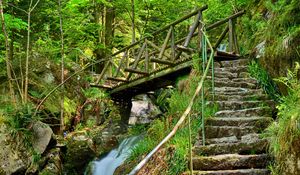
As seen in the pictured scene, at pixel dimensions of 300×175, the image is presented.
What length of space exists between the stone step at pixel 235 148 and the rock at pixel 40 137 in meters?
3.87

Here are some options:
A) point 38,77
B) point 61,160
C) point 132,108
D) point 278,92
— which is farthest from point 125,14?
point 278,92

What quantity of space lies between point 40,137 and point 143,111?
6.47 meters

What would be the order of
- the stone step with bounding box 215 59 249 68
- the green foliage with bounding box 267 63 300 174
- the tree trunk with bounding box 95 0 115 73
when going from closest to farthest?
the green foliage with bounding box 267 63 300 174, the stone step with bounding box 215 59 249 68, the tree trunk with bounding box 95 0 115 73

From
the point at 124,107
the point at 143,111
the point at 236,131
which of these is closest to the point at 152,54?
the point at 124,107

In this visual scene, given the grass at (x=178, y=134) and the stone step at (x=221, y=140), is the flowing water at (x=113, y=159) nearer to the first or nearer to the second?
the grass at (x=178, y=134)

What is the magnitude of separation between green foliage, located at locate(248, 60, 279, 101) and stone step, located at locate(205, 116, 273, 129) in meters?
0.91

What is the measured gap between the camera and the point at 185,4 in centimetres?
1384

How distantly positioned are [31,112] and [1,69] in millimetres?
2999

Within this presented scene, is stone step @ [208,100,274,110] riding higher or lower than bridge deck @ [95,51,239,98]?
lower

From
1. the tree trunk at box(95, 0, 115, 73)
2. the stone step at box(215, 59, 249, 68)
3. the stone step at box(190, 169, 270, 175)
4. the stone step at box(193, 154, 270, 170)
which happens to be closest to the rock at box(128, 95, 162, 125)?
the tree trunk at box(95, 0, 115, 73)

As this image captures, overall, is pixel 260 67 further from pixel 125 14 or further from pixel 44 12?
pixel 125 14

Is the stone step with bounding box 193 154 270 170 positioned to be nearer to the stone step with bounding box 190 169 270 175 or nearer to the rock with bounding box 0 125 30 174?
the stone step with bounding box 190 169 270 175

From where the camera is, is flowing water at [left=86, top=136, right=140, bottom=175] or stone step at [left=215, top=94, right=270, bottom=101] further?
flowing water at [left=86, top=136, right=140, bottom=175]

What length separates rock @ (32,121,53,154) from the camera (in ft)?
25.0
